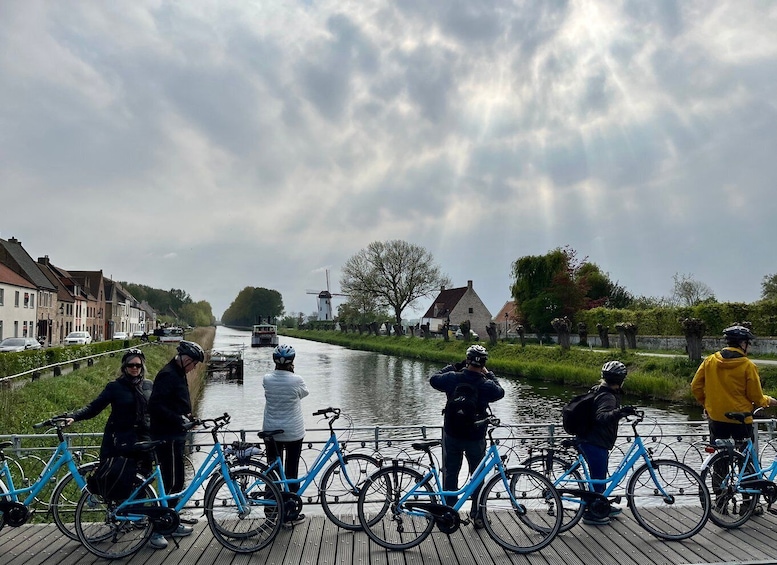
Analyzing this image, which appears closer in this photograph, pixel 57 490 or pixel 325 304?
pixel 57 490

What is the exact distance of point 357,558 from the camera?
548 centimetres

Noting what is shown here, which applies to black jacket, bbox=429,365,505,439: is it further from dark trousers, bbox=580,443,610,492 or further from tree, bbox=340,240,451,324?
tree, bbox=340,240,451,324

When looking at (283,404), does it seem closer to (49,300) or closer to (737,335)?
(737,335)

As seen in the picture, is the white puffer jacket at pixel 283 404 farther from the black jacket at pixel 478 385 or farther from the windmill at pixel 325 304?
the windmill at pixel 325 304

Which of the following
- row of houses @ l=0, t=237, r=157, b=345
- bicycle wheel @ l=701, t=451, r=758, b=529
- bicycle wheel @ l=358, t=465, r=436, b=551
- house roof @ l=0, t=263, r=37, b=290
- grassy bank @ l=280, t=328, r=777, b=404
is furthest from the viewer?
row of houses @ l=0, t=237, r=157, b=345

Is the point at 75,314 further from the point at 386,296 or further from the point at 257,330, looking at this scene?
the point at 386,296

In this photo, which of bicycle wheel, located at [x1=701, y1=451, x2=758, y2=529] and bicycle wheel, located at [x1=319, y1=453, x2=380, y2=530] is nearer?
bicycle wheel, located at [x1=319, y1=453, x2=380, y2=530]

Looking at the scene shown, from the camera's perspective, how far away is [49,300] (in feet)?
189

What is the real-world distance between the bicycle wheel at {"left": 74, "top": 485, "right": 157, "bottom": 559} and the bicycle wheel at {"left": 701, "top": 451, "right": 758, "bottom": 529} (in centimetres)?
559

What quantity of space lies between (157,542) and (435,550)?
104 inches

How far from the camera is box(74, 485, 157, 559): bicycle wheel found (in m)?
5.50

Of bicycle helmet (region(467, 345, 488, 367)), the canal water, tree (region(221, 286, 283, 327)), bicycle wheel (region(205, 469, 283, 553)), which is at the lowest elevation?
the canal water

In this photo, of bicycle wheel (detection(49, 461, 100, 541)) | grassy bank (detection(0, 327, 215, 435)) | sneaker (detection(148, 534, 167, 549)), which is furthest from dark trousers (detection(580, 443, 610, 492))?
grassy bank (detection(0, 327, 215, 435))

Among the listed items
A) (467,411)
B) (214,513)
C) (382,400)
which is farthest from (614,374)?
(382,400)
